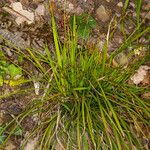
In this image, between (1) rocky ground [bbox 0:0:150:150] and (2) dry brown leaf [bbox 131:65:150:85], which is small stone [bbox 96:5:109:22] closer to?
(1) rocky ground [bbox 0:0:150:150]

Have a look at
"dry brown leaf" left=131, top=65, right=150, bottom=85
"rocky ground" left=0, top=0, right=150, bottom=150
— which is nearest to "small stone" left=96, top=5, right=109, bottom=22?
"rocky ground" left=0, top=0, right=150, bottom=150

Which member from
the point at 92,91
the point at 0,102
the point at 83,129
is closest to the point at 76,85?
the point at 92,91

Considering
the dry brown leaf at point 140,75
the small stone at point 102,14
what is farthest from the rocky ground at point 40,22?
the dry brown leaf at point 140,75

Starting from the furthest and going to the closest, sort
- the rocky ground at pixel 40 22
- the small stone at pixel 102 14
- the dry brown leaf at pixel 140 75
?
the small stone at pixel 102 14
the dry brown leaf at pixel 140 75
the rocky ground at pixel 40 22

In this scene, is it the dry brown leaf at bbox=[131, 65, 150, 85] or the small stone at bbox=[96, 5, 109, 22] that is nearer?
the dry brown leaf at bbox=[131, 65, 150, 85]

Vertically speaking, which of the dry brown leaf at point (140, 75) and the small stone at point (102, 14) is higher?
the small stone at point (102, 14)

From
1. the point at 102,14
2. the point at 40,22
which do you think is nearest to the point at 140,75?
the point at 102,14

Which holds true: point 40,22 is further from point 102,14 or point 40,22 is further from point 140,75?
point 140,75

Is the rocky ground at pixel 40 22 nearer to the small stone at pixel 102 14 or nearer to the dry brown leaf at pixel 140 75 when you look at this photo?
the small stone at pixel 102 14
